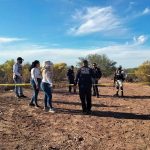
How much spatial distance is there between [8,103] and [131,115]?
569cm

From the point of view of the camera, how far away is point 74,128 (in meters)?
11.7

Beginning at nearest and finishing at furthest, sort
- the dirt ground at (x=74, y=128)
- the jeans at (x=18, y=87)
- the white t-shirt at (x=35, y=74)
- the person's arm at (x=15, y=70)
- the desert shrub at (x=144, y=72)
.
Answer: the dirt ground at (x=74, y=128)
the white t-shirt at (x=35, y=74)
the person's arm at (x=15, y=70)
the jeans at (x=18, y=87)
the desert shrub at (x=144, y=72)

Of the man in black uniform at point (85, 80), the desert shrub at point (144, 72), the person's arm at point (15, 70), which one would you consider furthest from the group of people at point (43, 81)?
the desert shrub at point (144, 72)

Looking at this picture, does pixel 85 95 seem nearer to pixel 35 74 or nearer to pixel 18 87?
pixel 35 74

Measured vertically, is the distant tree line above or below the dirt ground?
above

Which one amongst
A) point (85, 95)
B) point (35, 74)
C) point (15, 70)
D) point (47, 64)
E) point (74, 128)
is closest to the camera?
point (74, 128)

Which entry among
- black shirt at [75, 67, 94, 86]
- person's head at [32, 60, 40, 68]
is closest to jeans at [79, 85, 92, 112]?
black shirt at [75, 67, 94, 86]

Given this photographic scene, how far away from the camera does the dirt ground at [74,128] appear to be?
32.0 ft

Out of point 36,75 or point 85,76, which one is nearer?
point 85,76

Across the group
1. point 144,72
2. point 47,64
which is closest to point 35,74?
point 47,64

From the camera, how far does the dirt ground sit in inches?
384

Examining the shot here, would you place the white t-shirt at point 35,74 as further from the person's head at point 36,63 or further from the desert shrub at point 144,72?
the desert shrub at point 144,72

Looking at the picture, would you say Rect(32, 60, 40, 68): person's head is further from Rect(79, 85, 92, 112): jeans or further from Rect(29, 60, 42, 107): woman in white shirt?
Rect(79, 85, 92, 112): jeans

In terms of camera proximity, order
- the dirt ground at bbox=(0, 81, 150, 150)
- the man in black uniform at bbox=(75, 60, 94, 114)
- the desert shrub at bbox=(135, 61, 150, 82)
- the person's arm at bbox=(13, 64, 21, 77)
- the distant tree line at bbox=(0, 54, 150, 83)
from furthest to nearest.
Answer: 1. the desert shrub at bbox=(135, 61, 150, 82)
2. the distant tree line at bbox=(0, 54, 150, 83)
3. the person's arm at bbox=(13, 64, 21, 77)
4. the man in black uniform at bbox=(75, 60, 94, 114)
5. the dirt ground at bbox=(0, 81, 150, 150)
